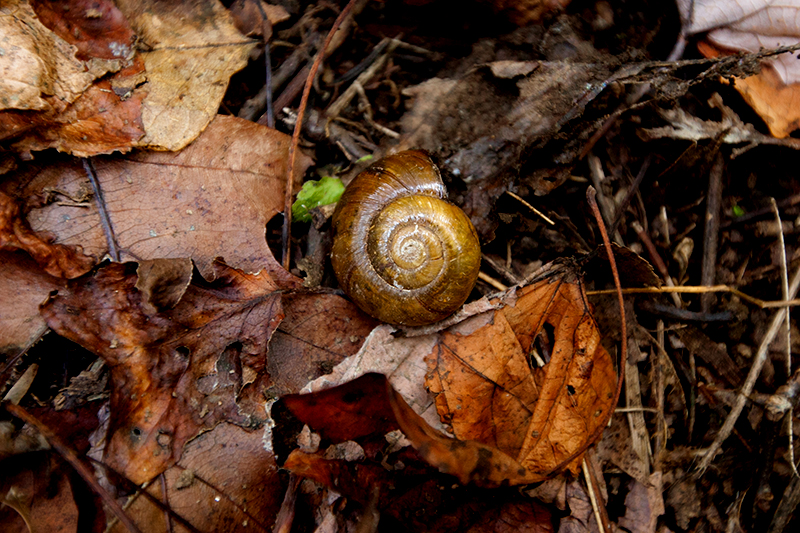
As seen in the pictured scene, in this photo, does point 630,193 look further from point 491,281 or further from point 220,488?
point 220,488

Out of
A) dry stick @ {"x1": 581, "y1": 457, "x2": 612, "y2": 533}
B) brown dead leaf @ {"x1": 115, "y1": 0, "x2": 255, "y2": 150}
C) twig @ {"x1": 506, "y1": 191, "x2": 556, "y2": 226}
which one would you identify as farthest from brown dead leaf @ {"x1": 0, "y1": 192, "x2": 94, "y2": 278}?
dry stick @ {"x1": 581, "y1": 457, "x2": 612, "y2": 533}

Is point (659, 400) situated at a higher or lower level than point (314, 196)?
lower

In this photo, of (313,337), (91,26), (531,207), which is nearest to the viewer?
(91,26)

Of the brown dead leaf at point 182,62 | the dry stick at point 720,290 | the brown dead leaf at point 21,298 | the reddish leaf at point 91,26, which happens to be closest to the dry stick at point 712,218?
the dry stick at point 720,290

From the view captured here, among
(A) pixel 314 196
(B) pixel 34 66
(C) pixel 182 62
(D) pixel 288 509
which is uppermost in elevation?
(B) pixel 34 66

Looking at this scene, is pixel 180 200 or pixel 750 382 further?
pixel 750 382

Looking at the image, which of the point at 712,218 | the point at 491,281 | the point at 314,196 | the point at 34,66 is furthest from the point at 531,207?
the point at 34,66

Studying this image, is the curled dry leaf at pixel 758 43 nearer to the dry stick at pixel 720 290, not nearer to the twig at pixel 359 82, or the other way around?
the dry stick at pixel 720 290
